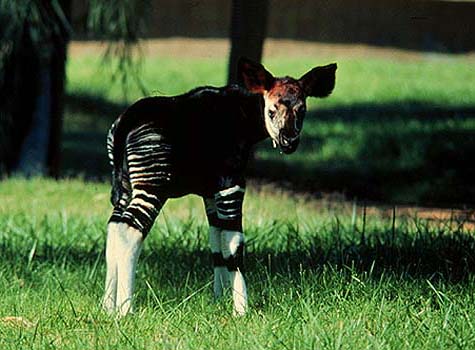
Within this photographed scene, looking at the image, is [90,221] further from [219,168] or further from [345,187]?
[345,187]

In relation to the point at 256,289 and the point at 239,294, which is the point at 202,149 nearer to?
the point at 239,294

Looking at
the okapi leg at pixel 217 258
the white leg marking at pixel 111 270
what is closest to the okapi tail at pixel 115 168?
the white leg marking at pixel 111 270

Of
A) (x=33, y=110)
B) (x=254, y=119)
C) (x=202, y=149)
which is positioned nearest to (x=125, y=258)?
(x=202, y=149)

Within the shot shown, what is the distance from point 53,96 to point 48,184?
1314 millimetres

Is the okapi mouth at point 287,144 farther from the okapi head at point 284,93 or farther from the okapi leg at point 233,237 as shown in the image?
the okapi leg at point 233,237

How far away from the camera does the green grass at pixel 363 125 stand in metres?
12.8

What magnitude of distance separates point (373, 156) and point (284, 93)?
9.17m

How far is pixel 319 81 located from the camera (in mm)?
5566

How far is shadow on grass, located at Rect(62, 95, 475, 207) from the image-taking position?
12305mm

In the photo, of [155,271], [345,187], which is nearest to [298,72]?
[345,187]

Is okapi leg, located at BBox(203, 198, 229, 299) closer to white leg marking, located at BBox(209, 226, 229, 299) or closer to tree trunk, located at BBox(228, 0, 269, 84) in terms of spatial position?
white leg marking, located at BBox(209, 226, 229, 299)

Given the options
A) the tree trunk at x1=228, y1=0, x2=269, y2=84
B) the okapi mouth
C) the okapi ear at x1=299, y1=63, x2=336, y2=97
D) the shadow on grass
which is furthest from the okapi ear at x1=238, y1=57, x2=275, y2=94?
the tree trunk at x1=228, y1=0, x2=269, y2=84

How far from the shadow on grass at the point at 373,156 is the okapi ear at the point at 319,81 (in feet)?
16.8

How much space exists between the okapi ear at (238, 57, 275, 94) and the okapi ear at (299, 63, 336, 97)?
16 cm
